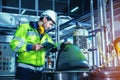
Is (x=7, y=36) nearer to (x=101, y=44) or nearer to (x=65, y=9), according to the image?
(x=101, y=44)

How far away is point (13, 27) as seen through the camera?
5.27m

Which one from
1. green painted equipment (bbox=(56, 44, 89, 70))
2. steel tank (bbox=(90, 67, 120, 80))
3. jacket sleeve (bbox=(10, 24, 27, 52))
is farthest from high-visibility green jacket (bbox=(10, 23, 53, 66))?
steel tank (bbox=(90, 67, 120, 80))

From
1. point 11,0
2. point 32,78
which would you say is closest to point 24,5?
point 11,0

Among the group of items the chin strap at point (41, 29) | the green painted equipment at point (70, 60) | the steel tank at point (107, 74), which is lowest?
the steel tank at point (107, 74)

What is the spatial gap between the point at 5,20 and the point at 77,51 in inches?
161

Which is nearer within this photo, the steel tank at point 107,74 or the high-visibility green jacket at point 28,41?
the steel tank at point 107,74

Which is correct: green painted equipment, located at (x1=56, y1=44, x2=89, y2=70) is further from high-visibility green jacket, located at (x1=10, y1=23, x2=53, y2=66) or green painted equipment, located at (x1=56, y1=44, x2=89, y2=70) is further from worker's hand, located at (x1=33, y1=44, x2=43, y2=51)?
high-visibility green jacket, located at (x1=10, y1=23, x2=53, y2=66)

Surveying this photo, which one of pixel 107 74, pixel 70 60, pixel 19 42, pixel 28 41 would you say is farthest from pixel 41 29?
pixel 107 74

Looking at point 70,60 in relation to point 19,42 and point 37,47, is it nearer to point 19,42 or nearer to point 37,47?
point 37,47

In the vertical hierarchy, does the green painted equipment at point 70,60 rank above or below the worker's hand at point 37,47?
below

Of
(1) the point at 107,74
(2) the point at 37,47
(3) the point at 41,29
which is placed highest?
(3) the point at 41,29

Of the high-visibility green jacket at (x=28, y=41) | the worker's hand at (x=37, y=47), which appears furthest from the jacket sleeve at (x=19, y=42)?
the worker's hand at (x=37, y=47)

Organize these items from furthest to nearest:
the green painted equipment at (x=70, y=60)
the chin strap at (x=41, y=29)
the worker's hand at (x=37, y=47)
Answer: the chin strap at (x=41, y=29)
the worker's hand at (x=37, y=47)
the green painted equipment at (x=70, y=60)

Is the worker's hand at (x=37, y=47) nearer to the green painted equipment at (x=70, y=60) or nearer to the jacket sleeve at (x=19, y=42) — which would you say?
the jacket sleeve at (x=19, y=42)
